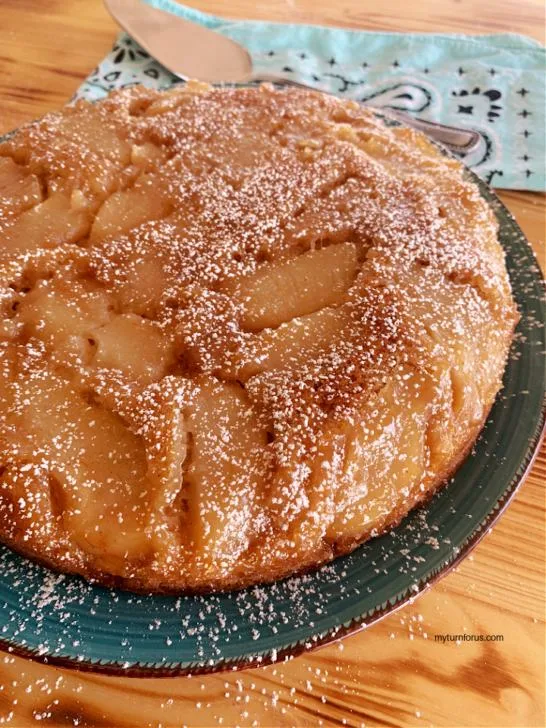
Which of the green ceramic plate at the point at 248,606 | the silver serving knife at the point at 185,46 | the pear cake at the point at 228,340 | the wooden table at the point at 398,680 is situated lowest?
the wooden table at the point at 398,680

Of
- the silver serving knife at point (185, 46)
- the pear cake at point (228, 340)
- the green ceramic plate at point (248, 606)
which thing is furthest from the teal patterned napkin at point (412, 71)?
the green ceramic plate at point (248, 606)

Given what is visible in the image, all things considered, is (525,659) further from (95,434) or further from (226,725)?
(95,434)

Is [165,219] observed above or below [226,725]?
above

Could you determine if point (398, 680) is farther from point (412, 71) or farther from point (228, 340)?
point (412, 71)

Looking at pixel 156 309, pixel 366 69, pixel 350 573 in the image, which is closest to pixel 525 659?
pixel 350 573

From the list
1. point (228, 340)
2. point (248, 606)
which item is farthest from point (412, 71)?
point (248, 606)

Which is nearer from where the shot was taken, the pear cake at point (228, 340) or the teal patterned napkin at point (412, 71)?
A: the pear cake at point (228, 340)

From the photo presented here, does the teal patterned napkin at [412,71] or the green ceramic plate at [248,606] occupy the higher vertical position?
the teal patterned napkin at [412,71]

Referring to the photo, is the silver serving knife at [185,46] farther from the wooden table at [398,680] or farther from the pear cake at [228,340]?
the wooden table at [398,680]
